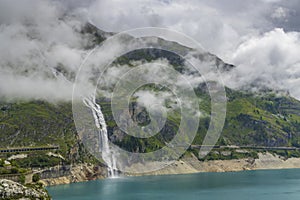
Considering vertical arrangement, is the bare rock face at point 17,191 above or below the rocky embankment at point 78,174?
below

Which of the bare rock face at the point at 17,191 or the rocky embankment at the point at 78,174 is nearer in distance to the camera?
the bare rock face at the point at 17,191

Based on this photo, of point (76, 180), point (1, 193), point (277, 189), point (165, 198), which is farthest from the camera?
point (76, 180)

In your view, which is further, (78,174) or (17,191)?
(78,174)

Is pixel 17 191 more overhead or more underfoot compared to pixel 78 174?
more underfoot

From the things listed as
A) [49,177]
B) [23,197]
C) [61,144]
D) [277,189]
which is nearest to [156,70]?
[23,197]

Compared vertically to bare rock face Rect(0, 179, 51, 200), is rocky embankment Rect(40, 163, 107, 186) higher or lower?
higher

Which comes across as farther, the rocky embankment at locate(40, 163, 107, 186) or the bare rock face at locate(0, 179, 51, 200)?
the rocky embankment at locate(40, 163, 107, 186)

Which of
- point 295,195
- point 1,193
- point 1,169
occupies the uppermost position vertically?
point 1,169

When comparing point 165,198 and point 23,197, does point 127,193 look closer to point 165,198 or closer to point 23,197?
point 165,198
